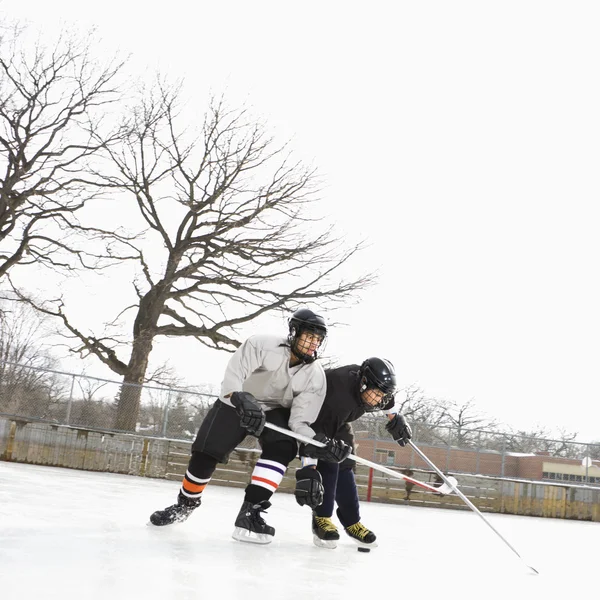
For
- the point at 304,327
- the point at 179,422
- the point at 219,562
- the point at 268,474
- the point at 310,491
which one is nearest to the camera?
the point at 219,562

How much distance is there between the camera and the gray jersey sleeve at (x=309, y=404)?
394 centimetres

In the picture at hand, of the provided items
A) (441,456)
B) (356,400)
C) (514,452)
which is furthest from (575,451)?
(356,400)

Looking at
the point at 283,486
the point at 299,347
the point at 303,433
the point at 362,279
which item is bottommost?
the point at 283,486

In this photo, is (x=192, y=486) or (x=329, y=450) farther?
(x=192, y=486)

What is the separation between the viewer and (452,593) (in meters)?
3.08

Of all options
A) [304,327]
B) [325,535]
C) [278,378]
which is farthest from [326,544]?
[304,327]

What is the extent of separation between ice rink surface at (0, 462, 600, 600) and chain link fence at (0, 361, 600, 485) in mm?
4889

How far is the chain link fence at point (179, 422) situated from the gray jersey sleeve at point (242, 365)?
608cm

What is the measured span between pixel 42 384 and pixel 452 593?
918 centimetres

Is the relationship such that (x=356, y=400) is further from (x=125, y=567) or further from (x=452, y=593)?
(x=125, y=567)

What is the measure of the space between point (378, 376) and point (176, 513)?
143 centimetres

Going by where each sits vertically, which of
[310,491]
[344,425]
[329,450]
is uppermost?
[344,425]

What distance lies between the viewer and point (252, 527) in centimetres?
384

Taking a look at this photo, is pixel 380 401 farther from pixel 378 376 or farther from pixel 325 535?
pixel 325 535
